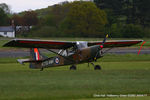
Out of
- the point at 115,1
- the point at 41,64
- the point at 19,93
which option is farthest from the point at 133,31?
the point at 19,93

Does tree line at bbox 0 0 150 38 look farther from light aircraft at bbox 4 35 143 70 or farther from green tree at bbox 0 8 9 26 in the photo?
light aircraft at bbox 4 35 143 70

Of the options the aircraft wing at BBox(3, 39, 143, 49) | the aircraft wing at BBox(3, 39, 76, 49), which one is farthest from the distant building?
the aircraft wing at BBox(3, 39, 76, 49)

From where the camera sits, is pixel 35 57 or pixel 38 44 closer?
pixel 38 44

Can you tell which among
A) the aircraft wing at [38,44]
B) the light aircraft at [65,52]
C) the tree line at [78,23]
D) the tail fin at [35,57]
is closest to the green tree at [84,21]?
the tree line at [78,23]

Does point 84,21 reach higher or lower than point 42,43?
higher

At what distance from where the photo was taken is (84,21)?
4588cm

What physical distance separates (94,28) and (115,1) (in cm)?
1513

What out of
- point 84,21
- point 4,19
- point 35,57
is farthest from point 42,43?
point 4,19

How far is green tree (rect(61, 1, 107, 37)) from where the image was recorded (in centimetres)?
4569

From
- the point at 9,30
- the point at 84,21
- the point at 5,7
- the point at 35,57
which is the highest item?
the point at 5,7

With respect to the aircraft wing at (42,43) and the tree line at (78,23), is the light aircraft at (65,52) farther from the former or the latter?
the tree line at (78,23)

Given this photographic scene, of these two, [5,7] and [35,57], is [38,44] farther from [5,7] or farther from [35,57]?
[5,7]

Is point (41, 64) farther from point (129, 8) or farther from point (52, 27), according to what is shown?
point (129, 8)

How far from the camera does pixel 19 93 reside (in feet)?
28.1
